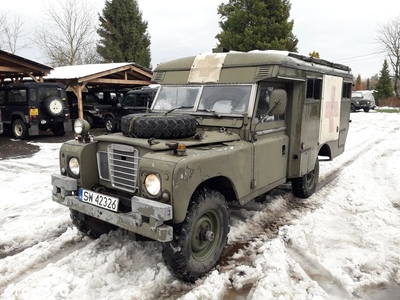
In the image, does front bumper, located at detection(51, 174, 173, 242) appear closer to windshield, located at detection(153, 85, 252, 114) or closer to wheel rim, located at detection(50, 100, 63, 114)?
windshield, located at detection(153, 85, 252, 114)

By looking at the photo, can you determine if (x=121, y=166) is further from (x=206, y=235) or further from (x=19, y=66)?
(x=19, y=66)

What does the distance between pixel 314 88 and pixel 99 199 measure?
152 inches

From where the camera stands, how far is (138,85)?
2086 centimetres

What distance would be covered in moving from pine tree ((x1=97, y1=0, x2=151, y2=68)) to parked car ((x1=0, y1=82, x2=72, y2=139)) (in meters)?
18.4

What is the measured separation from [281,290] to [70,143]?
2.91 metres

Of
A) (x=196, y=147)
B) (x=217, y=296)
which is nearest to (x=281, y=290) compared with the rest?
(x=217, y=296)

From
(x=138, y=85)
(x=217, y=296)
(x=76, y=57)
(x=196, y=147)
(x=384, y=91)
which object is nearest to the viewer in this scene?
(x=217, y=296)

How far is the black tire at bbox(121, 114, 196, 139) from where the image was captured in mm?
3838

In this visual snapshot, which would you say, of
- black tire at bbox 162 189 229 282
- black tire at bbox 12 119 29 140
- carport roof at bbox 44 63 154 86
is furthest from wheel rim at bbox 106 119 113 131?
black tire at bbox 162 189 229 282

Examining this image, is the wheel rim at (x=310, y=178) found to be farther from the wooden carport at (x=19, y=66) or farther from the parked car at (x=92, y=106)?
the parked car at (x=92, y=106)

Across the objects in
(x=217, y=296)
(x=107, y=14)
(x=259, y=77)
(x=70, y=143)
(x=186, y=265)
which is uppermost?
(x=107, y=14)

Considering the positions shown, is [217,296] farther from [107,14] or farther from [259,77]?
[107,14]

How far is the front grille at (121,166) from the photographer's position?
12.1 ft

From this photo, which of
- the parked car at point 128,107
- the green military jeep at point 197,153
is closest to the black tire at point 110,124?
the parked car at point 128,107
